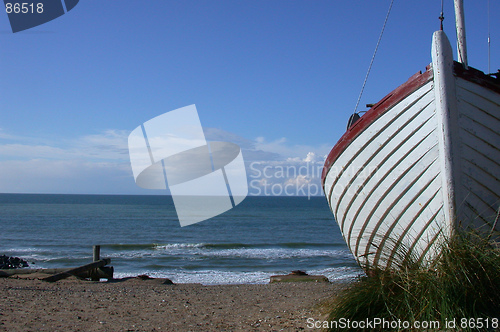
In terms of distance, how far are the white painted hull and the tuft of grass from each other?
28 centimetres

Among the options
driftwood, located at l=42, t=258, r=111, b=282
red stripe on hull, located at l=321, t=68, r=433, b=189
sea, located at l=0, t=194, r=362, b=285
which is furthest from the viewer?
sea, located at l=0, t=194, r=362, b=285

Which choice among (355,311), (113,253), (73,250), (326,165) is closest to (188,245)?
(113,253)

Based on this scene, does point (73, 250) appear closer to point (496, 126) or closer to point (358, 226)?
point (358, 226)

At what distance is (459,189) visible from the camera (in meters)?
4.64

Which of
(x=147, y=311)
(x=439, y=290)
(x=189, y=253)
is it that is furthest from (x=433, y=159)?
(x=189, y=253)

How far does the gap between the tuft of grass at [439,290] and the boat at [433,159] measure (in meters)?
0.21

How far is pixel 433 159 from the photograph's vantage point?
4.79 m

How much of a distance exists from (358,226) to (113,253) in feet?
65.7

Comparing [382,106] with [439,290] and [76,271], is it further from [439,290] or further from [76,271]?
[76,271]

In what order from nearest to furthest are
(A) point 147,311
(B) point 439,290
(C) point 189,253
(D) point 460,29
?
1. (B) point 439,290
2. (D) point 460,29
3. (A) point 147,311
4. (C) point 189,253

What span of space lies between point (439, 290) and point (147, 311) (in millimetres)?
4502

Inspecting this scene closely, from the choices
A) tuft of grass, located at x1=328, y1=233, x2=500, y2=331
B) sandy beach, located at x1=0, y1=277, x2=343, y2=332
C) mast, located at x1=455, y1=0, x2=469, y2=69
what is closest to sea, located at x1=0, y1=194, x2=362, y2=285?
sandy beach, located at x1=0, y1=277, x2=343, y2=332

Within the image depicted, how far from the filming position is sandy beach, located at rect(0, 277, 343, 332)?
17.9ft

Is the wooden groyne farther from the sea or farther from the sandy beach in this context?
the sandy beach
